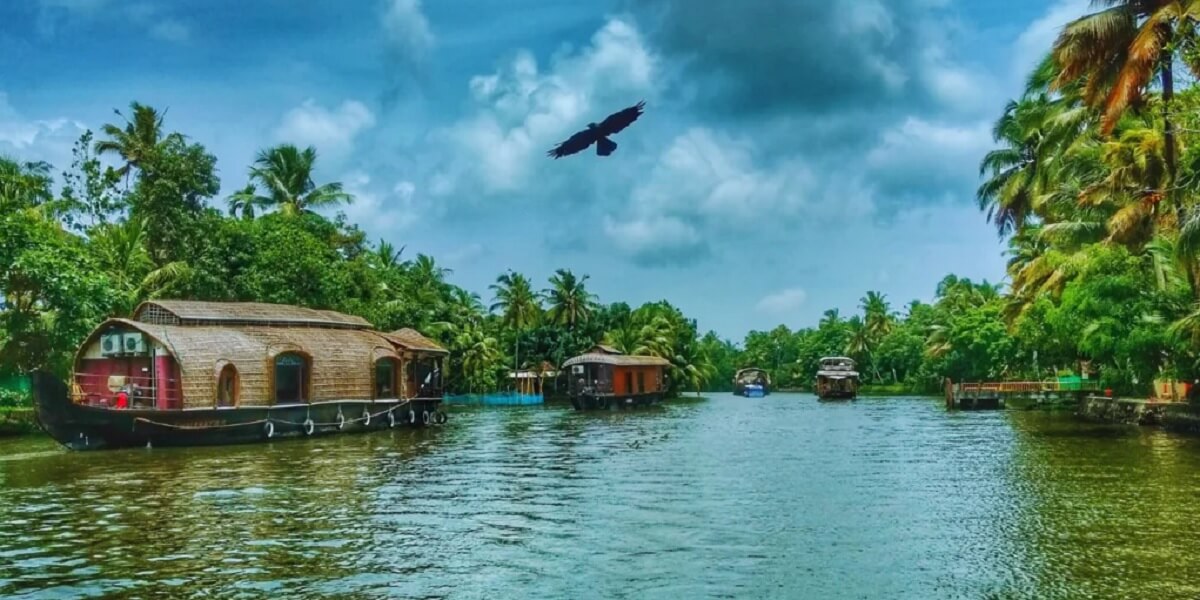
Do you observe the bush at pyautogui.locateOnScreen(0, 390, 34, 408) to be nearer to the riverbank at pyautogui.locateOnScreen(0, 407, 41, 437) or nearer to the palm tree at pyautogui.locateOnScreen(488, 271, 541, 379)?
the riverbank at pyautogui.locateOnScreen(0, 407, 41, 437)

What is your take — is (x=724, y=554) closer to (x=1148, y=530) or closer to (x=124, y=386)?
(x=1148, y=530)

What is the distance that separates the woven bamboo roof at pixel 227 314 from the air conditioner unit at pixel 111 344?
2.87 feet

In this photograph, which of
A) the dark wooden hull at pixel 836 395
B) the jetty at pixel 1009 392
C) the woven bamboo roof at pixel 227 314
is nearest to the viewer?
the woven bamboo roof at pixel 227 314

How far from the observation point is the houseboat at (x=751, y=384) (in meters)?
80.9

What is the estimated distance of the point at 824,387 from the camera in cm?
6412

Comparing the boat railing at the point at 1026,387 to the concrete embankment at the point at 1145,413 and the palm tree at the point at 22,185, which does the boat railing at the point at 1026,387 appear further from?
the palm tree at the point at 22,185

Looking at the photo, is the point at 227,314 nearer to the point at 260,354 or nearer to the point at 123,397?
the point at 260,354

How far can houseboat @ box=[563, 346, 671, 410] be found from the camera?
47.0 meters

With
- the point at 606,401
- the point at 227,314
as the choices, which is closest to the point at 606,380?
the point at 606,401

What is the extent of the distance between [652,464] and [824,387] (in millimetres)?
47102

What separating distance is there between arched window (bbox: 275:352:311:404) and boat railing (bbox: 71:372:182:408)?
2739 mm

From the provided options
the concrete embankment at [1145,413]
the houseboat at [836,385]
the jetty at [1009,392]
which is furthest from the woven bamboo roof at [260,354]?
the houseboat at [836,385]

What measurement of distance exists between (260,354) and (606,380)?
80.8 ft

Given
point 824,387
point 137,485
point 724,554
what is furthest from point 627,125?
point 824,387
